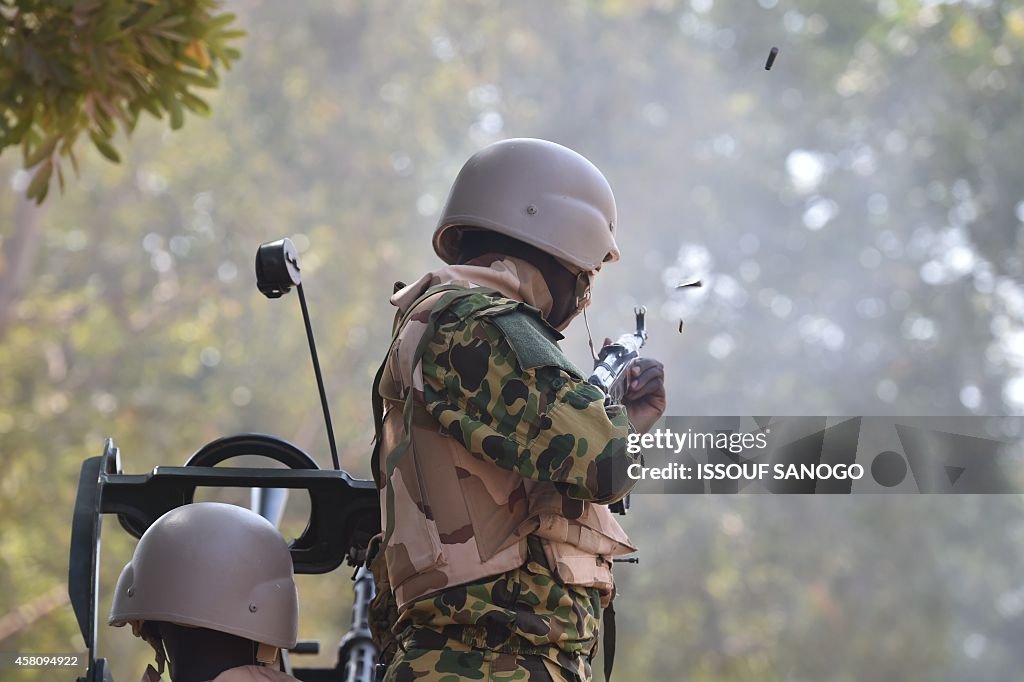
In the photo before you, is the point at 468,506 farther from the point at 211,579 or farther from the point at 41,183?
the point at 41,183

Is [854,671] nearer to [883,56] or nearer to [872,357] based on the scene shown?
[872,357]

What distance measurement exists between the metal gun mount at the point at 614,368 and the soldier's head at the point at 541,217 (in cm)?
8

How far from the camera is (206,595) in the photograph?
187cm

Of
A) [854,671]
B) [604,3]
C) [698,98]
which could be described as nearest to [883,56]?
[698,98]

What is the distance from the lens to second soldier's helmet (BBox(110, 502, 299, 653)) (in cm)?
187

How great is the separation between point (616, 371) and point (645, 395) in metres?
0.06

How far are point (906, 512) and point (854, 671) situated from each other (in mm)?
1552

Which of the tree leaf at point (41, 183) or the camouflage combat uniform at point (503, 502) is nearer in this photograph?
the camouflage combat uniform at point (503, 502)

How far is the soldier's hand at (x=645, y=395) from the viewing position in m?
1.87

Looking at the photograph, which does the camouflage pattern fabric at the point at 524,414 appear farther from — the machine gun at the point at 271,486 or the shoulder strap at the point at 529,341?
the machine gun at the point at 271,486

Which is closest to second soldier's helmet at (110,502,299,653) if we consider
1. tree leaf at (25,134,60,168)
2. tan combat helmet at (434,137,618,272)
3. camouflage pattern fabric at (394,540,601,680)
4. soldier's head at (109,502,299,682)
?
soldier's head at (109,502,299,682)

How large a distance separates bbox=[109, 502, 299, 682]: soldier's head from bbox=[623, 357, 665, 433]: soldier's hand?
1.91 ft

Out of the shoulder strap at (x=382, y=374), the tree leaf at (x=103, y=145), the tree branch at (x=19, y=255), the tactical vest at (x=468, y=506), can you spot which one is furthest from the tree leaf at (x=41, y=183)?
the tree branch at (x=19, y=255)

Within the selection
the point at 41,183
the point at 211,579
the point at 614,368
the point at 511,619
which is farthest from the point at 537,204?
the point at 41,183
